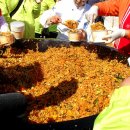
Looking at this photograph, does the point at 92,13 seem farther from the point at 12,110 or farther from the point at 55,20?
the point at 12,110

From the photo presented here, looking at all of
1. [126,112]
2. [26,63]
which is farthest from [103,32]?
[126,112]

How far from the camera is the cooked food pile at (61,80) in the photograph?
350cm

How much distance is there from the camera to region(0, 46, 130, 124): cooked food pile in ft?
11.5

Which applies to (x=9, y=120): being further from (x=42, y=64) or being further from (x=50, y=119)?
(x=42, y=64)

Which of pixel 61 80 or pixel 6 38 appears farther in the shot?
pixel 6 38

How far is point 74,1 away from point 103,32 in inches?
55.0

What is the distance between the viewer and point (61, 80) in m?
4.14

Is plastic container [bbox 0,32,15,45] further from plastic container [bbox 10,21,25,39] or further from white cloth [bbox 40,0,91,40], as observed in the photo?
white cloth [bbox 40,0,91,40]

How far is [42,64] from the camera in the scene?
4590 mm

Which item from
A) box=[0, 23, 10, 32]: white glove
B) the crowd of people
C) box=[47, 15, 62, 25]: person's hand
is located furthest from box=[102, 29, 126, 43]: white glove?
box=[0, 23, 10, 32]: white glove

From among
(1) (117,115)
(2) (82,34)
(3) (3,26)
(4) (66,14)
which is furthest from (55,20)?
(1) (117,115)

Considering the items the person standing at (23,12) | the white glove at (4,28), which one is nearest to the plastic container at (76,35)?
the white glove at (4,28)

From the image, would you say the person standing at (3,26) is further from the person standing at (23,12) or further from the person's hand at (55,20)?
the person's hand at (55,20)

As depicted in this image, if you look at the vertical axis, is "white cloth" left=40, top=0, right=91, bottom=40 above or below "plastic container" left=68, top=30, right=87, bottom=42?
above
